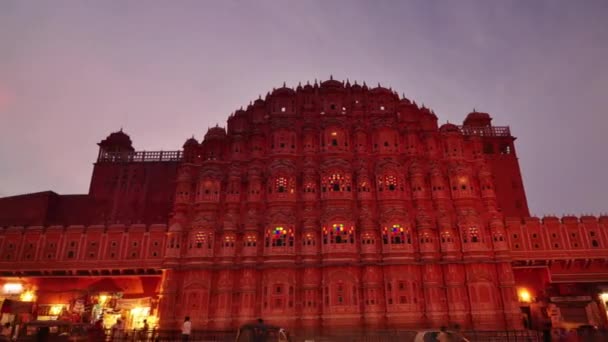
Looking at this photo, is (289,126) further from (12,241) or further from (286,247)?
(12,241)

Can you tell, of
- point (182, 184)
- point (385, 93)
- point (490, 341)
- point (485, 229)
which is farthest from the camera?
point (385, 93)

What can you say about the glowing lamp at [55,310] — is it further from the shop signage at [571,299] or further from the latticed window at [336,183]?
the shop signage at [571,299]

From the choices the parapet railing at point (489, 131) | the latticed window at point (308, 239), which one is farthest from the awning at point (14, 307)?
the parapet railing at point (489, 131)

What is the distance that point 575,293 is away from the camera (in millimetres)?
37219

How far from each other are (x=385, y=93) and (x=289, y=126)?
34.6 feet

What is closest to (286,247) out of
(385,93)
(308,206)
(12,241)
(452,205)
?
(308,206)

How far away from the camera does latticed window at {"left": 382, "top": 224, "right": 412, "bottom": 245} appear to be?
36.7 meters

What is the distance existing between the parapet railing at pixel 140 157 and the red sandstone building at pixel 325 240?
717 cm

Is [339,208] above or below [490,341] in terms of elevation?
above

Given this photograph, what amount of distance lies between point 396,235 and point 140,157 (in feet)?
101

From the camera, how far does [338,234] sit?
36688 mm

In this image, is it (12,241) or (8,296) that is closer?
(8,296)

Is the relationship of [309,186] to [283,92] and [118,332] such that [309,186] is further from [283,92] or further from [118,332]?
[118,332]

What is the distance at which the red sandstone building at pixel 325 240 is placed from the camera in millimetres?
35375
